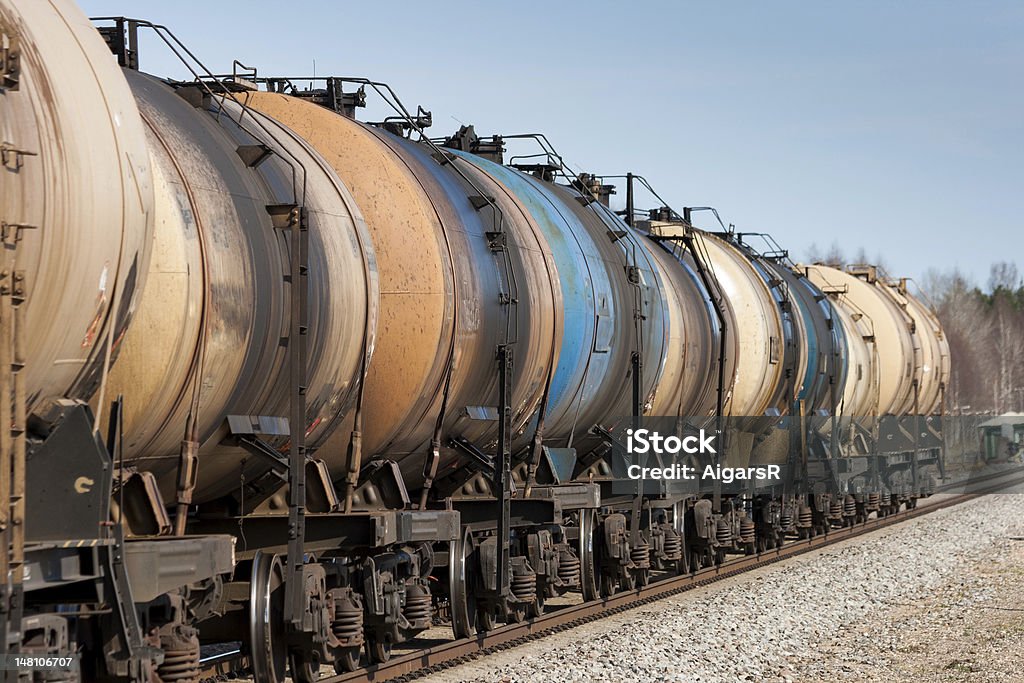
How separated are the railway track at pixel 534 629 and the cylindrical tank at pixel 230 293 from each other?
65.8 inches

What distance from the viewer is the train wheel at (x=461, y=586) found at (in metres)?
12.2

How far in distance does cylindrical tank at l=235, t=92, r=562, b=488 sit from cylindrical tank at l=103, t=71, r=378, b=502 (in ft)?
2.31

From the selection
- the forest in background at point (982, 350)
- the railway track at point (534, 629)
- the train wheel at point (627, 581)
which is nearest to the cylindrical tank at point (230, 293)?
the railway track at point (534, 629)

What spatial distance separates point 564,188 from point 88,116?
10817 millimetres

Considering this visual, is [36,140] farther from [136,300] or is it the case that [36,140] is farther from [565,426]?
[565,426]

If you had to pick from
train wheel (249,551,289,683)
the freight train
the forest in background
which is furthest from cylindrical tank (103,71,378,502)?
the forest in background

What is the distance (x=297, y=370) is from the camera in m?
8.46

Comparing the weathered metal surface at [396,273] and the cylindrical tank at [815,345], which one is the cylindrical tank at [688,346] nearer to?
the cylindrical tank at [815,345]

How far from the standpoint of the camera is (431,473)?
11289 millimetres

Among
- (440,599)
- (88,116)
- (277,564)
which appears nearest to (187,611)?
(277,564)

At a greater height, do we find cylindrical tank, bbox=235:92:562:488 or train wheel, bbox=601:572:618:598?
cylindrical tank, bbox=235:92:562:488

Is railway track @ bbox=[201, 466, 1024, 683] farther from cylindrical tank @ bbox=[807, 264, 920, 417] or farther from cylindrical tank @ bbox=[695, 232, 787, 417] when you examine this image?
cylindrical tank @ bbox=[807, 264, 920, 417]

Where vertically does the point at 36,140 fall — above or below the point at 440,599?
above

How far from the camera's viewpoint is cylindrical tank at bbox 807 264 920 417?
31234 millimetres
